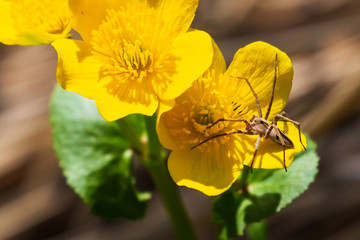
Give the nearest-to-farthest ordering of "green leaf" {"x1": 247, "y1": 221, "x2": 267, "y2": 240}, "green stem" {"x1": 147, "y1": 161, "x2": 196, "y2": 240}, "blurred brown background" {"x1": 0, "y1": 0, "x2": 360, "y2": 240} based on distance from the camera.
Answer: "green stem" {"x1": 147, "y1": 161, "x2": 196, "y2": 240} < "green leaf" {"x1": 247, "y1": 221, "x2": 267, "y2": 240} < "blurred brown background" {"x1": 0, "y1": 0, "x2": 360, "y2": 240}

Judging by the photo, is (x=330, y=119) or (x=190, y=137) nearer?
(x=190, y=137)

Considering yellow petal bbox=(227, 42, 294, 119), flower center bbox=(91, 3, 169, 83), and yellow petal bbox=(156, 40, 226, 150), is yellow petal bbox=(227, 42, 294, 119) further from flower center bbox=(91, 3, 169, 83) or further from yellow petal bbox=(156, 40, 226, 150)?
flower center bbox=(91, 3, 169, 83)

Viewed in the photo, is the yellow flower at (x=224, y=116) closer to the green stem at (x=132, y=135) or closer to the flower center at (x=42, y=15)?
the green stem at (x=132, y=135)

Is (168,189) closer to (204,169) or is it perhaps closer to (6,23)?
(204,169)

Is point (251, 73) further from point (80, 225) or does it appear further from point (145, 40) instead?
point (80, 225)

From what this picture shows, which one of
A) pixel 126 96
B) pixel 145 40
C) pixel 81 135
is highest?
pixel 145 40

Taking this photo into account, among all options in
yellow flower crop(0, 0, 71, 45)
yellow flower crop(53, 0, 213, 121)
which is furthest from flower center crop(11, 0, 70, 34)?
yellow flower crop(53, 0, 213, 121)

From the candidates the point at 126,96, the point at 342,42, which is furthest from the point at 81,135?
the point at 342,42
